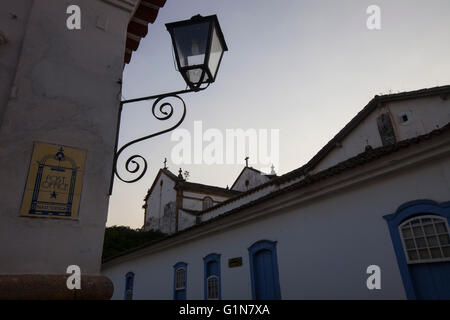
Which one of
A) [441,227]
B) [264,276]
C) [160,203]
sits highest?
[160,203]

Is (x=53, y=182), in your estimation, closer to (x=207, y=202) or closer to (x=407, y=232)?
(x=407, y=232)

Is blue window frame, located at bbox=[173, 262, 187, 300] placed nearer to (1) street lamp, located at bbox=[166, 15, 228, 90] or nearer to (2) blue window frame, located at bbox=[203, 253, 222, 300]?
(2) blue window frame, located at bbox=[203, 253, 222, 300]

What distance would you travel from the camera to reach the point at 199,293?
416 inches

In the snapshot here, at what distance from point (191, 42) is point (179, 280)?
34.8ft

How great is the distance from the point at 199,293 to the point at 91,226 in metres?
8.95

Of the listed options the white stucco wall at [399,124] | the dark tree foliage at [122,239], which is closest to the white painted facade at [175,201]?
the dark tree foliage at [122,239]

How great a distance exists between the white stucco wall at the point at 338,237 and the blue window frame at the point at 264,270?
174 millimetres

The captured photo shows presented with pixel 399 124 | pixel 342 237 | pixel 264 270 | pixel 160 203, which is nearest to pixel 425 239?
pixel 342 237

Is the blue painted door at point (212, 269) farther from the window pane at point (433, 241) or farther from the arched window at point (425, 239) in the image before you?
the window pane at point (433, 241)

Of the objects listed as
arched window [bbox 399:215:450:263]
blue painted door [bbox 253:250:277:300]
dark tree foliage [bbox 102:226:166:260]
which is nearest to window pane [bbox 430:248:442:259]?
arched window [bbox 399:215:450:263]

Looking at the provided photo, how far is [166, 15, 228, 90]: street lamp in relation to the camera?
130 inches

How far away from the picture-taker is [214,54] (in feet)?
11.2

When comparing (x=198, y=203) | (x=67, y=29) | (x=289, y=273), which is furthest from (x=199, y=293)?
(x=198, y=203)
